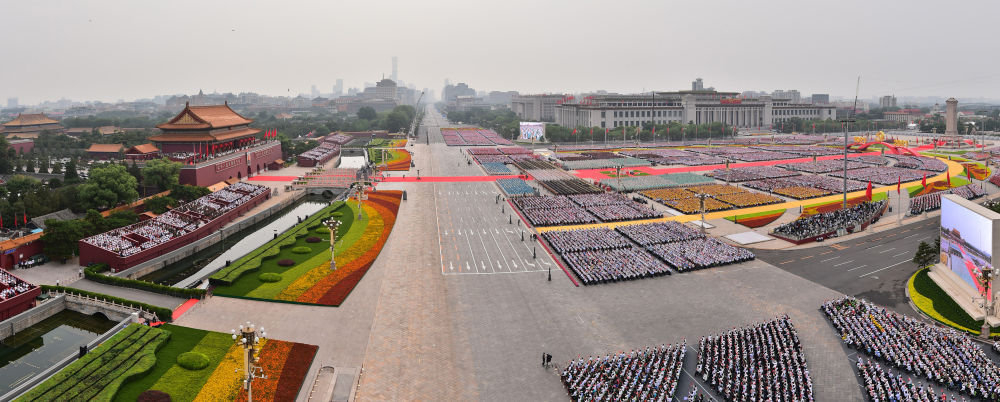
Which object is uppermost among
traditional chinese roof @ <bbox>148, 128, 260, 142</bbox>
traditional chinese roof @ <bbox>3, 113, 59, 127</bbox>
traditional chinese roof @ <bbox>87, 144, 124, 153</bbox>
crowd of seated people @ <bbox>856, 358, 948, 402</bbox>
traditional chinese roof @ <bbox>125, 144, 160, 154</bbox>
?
traditional chinese roof @ <bbox>3, 113, 59, 127</bbox>

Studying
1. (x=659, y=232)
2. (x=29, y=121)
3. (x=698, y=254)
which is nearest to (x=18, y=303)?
(x=698, y=254)

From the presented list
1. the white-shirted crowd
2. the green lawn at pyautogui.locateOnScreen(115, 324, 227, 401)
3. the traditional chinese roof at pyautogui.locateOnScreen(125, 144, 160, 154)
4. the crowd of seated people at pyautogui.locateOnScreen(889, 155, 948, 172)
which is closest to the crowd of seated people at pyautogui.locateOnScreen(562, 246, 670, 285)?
the green lawn at pyautogui.locateOnScreen(115, 324, 227, 401)

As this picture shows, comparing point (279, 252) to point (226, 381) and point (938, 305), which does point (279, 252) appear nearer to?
point (226, 381)

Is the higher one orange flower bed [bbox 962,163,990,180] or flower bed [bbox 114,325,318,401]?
orange flower bed [bbox 962,163,990,180]

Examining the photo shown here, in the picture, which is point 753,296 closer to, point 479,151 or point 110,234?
point 110,234

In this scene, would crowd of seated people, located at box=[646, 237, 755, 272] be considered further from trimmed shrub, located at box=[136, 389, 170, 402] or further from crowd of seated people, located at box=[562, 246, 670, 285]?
trimmed shrub, located at box=[136, 389, 170, 402]

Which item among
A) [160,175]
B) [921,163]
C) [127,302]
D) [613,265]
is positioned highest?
[160,175]
